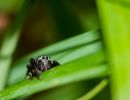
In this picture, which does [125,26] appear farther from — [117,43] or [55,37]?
[55,37]

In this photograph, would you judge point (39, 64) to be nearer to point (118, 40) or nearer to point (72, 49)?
point (72, 49)

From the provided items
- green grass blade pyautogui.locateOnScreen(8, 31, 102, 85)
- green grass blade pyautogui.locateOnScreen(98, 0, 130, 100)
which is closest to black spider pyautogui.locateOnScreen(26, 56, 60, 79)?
green grass blade pyautogui.locateOnScreen(8, 31, 102, 85)

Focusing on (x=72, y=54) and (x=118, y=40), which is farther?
(x=72, y=54)

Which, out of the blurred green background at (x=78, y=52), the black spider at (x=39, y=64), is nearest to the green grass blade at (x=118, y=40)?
the blurred green background at (x=78, y=52)

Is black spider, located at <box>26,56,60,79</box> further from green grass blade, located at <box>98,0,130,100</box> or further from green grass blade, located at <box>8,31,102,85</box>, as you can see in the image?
green grass blade, located at <box>98,0,130,100</box>

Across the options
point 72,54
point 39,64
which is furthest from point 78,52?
point 39,64
